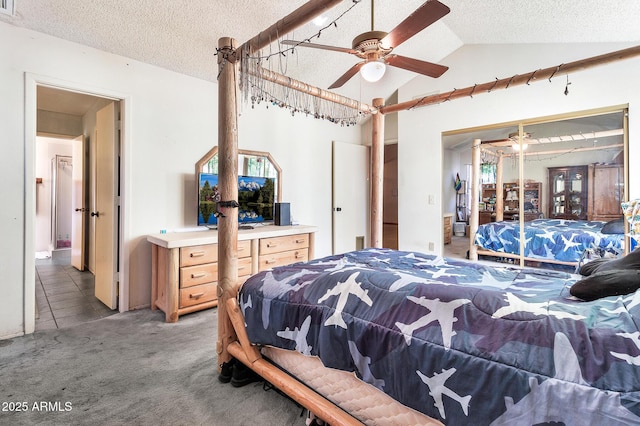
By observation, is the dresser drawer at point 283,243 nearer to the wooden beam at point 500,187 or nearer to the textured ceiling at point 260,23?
the textured ceiling at point 260,23

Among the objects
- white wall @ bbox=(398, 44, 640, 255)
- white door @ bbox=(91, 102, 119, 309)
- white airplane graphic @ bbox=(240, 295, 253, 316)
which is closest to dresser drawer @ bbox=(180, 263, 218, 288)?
white door @ bbox=(91, 102, 119, 309)

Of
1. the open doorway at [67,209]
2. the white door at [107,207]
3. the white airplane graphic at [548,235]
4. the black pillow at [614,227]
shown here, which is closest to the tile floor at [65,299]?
the open doorway at [67,209]

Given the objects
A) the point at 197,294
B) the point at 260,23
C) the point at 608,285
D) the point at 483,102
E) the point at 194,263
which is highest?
the point at 260,23

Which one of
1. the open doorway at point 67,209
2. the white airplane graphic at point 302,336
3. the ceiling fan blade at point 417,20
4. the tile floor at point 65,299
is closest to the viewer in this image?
the white airplane graphic at point 302,336

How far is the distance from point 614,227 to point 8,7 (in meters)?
5.58

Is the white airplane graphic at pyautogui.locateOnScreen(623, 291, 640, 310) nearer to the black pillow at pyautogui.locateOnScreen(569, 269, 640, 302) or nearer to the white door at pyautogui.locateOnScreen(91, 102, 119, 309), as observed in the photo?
the black pillow at pyautogui.locateOnScreen(569, 269, 640, 302)

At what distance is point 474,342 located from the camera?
3.28ft

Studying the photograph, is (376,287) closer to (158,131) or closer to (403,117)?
(158,131)

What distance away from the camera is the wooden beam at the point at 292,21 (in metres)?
1.51

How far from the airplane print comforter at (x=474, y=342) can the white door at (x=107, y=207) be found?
2.36m

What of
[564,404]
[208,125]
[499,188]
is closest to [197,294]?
[208,125]

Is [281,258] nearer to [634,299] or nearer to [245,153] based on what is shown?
[245,153]

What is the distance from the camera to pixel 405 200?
4.82 meters

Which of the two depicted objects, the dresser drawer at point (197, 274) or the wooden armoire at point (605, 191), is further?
the wooden armoire at point (605, 191)
